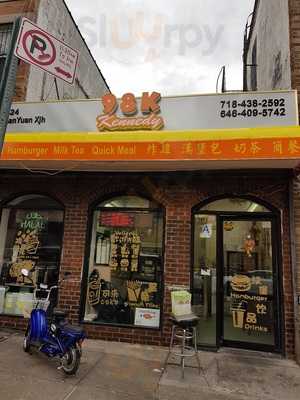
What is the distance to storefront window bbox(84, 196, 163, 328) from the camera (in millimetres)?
6484

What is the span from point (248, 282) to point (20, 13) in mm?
8563

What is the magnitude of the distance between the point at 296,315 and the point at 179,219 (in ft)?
8.65

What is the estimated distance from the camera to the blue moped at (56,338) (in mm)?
4543

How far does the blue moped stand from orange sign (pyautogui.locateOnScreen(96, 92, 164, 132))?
3.28 m

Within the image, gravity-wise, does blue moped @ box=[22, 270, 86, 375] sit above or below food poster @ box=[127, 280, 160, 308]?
below

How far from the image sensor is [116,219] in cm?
691

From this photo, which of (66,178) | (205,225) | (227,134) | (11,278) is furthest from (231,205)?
(11,278)

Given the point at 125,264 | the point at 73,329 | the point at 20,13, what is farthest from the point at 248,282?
the point at 20,13

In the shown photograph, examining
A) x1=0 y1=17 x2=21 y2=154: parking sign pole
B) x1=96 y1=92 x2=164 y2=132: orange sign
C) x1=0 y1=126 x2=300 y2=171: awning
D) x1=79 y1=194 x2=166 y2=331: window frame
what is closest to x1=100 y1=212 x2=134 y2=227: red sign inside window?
x1=79 y1=194 x2=166 y2=331: window frame

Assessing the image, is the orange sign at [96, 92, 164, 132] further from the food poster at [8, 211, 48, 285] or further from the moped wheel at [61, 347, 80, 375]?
the moped wheel at [61, 347, 80, 375]

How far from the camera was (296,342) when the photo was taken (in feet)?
18.4

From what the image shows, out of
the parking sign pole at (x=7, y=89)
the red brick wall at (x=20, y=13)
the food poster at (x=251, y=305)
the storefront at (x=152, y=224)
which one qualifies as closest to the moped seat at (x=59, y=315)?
the storefront at (x=152, y=224)

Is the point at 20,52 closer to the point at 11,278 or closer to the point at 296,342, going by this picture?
the point at 11,278

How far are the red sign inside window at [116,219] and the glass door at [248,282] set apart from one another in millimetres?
1885
